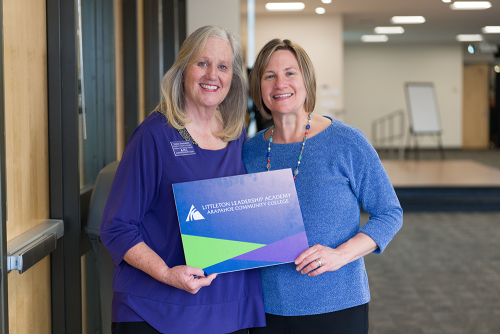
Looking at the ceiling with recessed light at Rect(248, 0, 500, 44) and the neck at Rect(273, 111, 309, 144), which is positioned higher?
the ceiling with recessed light at Rect(248, 0, 500, 44)

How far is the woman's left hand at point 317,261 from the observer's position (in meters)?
1.31

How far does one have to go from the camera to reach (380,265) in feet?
14.5

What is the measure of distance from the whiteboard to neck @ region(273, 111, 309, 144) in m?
10.9

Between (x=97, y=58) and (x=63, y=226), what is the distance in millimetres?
955

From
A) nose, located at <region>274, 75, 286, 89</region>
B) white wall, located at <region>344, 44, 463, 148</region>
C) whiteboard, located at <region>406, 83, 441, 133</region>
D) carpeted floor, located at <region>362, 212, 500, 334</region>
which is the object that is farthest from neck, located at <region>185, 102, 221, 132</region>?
white wall, located at <region>344, 44, 463, 148</region>

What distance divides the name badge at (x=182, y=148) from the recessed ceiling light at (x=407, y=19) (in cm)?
1030

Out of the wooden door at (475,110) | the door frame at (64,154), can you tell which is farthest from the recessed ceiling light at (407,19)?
the door frame at (64,154)

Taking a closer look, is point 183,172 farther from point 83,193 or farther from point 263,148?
point 83,193

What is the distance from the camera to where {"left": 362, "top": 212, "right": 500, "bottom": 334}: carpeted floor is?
3189 mm

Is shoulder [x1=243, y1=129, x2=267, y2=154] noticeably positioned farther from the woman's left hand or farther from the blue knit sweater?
the woman's left hand

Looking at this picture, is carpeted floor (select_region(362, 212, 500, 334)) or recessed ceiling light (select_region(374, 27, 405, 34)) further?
recessed ceiling light (select_region(374, 27, 405, 34))

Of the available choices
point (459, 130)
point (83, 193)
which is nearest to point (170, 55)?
point (83, 193)

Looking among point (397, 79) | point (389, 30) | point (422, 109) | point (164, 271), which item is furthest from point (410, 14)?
point (164, 271)

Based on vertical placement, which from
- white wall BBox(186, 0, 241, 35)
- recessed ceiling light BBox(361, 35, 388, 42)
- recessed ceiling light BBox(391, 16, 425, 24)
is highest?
recessed ceiling light BBox(361, 35, 388, 42)
